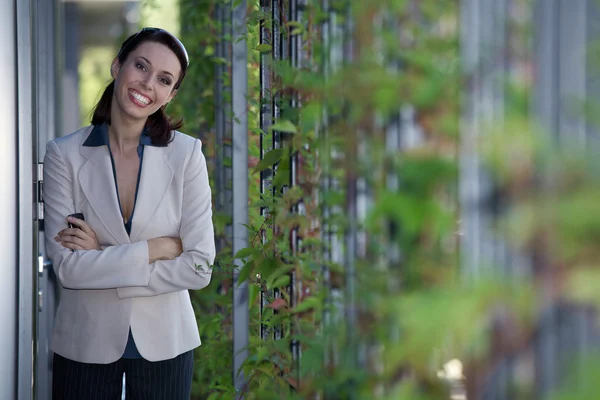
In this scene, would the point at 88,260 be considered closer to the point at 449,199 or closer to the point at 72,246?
the point at 72,246

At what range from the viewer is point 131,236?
2199 millimetres

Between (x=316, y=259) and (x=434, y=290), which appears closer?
(x=434, y=290)

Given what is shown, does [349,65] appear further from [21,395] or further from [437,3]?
[21,395]

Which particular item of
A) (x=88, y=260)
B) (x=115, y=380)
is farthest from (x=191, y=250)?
(x=115, y=380)

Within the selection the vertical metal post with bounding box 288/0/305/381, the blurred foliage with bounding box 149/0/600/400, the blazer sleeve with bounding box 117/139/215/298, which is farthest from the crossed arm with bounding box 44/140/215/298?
the blurred foliage with bounding box 149/0/600/400

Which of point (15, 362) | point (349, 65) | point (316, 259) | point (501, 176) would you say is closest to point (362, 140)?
point (349, 65)

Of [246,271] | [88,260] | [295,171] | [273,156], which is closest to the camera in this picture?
[295,171]

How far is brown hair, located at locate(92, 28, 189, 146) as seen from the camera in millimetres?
2297

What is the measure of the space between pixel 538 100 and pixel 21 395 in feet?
7.17

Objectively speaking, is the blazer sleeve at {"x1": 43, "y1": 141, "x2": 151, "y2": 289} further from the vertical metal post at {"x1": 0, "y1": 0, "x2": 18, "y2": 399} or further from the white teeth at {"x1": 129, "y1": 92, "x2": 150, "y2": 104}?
the white teeth at {"x1": 129, "y1": 92, "x2": 150, "y2": 104}

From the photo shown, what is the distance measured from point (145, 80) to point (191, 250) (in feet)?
1.68

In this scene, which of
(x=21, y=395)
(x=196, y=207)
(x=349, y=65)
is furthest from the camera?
(x=21, y=395)

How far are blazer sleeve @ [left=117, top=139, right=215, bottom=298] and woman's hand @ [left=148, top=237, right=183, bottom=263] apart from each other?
2cm

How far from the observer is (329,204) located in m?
0.96
